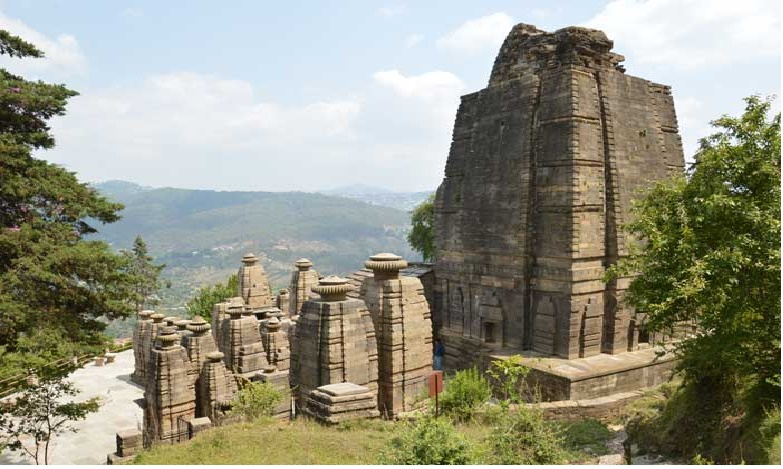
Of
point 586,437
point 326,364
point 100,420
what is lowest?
point 100,420

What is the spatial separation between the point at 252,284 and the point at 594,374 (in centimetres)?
1459

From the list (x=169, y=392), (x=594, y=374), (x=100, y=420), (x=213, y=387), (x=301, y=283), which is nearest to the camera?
(x=169, y=392)

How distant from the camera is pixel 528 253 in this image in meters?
19.6

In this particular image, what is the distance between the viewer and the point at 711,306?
1129 centimetres

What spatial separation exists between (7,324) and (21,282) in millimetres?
953

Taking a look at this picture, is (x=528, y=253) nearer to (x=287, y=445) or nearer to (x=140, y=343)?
(x=287, y=445)

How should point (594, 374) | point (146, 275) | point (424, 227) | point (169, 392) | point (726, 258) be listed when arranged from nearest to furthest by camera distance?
point (726, 258) → point (169, 392) → point (594, 374) → point (424, 227) → point (146, 275)

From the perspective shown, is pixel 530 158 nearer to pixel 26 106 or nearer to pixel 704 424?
pixel 704 424

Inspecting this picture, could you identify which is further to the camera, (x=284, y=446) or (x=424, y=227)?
(x=424, y=227)

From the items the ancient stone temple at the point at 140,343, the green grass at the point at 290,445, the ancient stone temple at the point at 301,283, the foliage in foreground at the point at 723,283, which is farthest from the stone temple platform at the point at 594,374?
the ancient stone temple at the point at 140,343

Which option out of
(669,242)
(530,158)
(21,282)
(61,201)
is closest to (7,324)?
(21,282)

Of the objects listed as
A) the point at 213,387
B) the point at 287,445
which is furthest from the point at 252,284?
the point at 287,445

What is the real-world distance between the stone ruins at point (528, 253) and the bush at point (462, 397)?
11.8ft

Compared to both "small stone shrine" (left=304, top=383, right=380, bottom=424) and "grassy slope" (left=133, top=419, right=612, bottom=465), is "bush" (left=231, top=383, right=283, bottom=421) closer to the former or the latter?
"grassy slope" (left=133, top=419, right=612, bottom=465)
